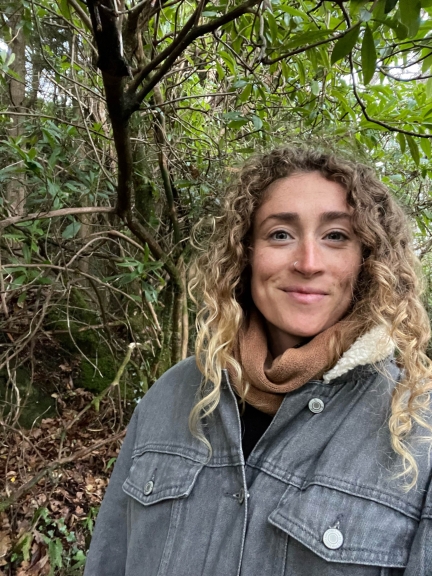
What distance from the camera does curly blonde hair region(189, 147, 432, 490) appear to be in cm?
103

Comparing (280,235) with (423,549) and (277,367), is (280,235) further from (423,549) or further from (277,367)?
(423,549)

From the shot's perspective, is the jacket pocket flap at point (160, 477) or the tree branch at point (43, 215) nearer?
the jacket pocket flap at point (160, 477)

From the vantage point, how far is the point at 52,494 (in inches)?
109

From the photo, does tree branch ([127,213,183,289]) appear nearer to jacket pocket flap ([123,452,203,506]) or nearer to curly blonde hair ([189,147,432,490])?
curly blonde hair ([189,147,432,490])

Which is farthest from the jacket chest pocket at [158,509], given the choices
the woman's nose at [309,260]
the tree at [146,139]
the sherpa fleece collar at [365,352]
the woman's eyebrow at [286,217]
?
the tree at [146,139]

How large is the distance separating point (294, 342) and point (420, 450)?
0.48m

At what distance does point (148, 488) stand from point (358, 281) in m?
0.96

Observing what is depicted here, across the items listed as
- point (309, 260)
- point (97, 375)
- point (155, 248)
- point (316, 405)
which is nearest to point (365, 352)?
point (316, 405)

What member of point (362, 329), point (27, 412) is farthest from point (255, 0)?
point (27, 412)

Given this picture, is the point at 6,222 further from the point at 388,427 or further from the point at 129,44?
the point at 388,427

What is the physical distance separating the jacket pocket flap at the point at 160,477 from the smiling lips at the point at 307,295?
0.60m

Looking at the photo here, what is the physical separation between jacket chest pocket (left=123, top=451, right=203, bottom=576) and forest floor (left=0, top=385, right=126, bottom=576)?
145cm

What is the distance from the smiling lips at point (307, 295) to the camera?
1168 millimetres

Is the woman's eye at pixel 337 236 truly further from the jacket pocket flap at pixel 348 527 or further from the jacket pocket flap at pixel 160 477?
the jacket pocket flap at pixel 160 477
